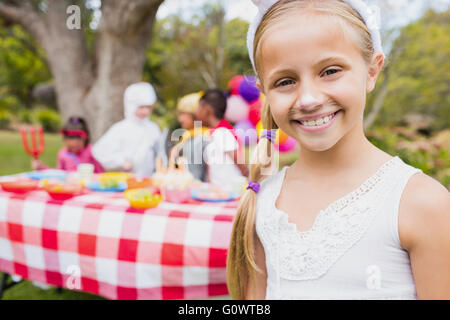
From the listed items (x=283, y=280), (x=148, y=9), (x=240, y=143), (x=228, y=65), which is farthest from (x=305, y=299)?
(x=228, y=65)

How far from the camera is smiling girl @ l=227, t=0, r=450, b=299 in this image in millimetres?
760

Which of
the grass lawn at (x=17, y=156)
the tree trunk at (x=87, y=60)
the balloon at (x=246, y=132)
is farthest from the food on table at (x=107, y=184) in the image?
the grass lawn at (x=17, y=156)

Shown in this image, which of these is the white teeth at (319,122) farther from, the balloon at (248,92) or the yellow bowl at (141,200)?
the balloon at (248,92)

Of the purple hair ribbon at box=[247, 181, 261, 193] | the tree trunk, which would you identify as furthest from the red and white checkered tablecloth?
the tree trunk

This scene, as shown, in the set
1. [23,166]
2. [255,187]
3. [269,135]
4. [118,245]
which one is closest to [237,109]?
[118,245]

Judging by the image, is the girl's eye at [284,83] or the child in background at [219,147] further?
the child in background at [219,147]

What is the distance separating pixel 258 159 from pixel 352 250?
405 millimetres

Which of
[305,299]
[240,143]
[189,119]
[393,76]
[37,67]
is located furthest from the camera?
[37,67]

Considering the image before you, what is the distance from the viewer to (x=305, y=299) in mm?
863

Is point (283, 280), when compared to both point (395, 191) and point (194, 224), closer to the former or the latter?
point (395, 191)

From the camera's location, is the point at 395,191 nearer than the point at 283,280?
Yes

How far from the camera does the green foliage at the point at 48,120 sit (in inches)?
682

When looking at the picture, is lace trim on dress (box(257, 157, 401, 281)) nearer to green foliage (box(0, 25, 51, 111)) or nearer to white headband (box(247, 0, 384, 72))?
white headband (box(247, 0, 384, 72))
